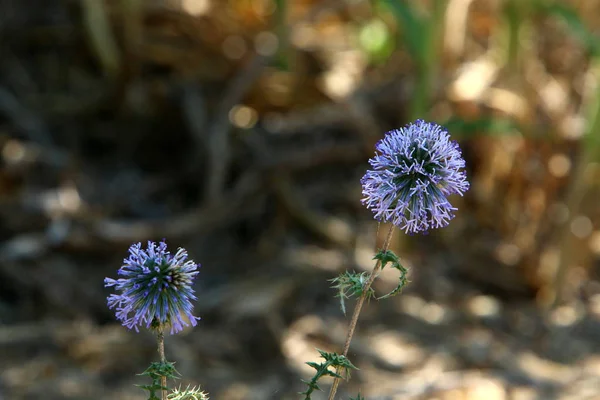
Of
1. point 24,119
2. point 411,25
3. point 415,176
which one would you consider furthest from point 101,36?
point 415,176

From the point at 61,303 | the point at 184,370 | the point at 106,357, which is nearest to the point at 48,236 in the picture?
the point at 61,303

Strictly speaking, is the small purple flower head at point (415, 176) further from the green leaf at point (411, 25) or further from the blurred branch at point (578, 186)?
the blurred branch at point (578, 186)

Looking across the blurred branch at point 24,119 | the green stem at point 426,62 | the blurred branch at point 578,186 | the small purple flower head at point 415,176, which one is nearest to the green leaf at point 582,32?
the blurred branch at point 578,186

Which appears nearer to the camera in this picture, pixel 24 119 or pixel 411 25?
pixel 411 25

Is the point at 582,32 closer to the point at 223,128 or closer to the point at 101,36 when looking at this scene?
the point at 223,128

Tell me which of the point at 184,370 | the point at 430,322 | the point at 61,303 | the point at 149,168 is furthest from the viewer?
the point at 149,168

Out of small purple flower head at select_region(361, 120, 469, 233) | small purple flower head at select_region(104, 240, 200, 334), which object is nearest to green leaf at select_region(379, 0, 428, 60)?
small purple flower head at select_region(361, 120, 469, 233)

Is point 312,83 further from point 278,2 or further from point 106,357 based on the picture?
point 106,357
